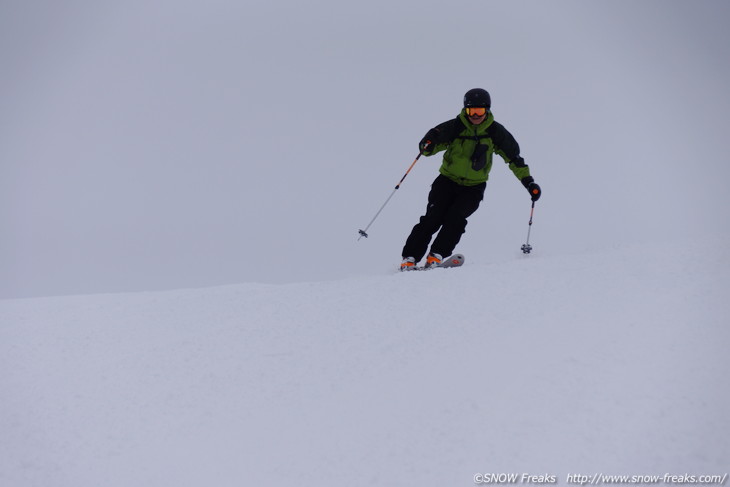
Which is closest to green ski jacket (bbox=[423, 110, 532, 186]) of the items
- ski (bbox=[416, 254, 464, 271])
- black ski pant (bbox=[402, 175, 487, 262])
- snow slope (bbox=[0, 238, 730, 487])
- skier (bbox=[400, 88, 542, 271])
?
skier (bbox=[400, 88, 542, 271])

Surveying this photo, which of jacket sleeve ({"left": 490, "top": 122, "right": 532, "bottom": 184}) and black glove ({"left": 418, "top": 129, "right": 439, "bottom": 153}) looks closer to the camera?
black glove ({"left": 418, "top": 129, "right": 439, "bottom": 153})

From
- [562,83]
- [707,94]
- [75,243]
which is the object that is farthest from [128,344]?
[707,94]

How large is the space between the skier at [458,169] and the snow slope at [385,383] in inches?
71.6

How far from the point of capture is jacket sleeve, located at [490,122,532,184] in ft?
23.0

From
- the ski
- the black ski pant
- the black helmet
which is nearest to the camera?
the black helmet

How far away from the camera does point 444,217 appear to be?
23.6 feet

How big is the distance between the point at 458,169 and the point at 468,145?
10.9 inches

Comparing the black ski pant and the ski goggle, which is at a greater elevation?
the ski goggle

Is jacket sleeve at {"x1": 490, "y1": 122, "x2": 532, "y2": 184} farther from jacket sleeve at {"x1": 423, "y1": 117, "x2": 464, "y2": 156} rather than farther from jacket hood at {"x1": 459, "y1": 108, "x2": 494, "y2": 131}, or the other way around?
jacket sleeve at {"x1": 423, "y1": 117, "x2": 464, "y2": 156}

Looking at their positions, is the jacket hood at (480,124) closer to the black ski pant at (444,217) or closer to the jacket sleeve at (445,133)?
the jacket sleeve at (445,133)

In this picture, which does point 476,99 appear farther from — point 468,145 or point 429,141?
point 429,141

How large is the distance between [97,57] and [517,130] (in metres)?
67.2

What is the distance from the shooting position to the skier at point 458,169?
6.89 meters

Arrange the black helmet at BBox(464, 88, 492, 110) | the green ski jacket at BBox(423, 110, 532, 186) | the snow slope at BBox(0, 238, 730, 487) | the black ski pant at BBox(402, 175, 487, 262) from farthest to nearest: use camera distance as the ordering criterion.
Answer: the black ski pant at BBox(402, 175, 487, 262)
the green ski jacket at BBox(423, 110, 532, 186)
the black helmet at BBox(464, 88, 492, 110)
the snow slope at BBox(0, 238, 730, 487)
